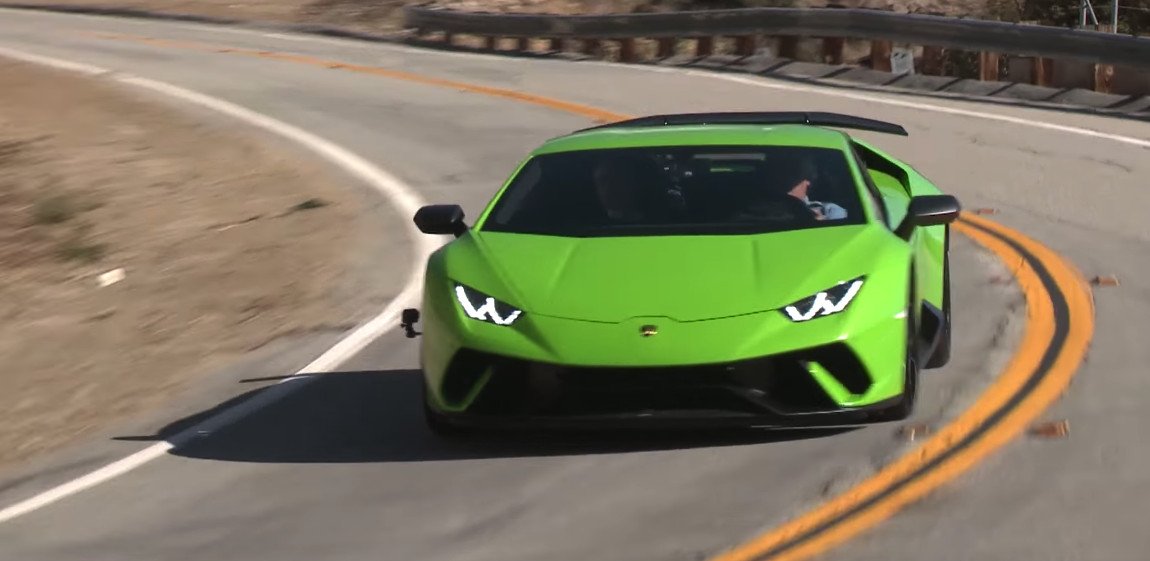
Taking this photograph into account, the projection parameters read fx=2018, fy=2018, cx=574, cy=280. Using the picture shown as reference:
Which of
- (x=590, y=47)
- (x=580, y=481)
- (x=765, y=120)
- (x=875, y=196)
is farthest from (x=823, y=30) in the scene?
(x=580, y=481)

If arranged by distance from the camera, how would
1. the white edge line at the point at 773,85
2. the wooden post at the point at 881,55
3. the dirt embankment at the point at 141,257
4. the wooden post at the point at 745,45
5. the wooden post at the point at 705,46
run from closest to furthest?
1. the dirt embankment at the point at 141,257
2. the white edge line at the point at 773,85
3. the wooden post at the point at 881,55
4. the wooden post at the point at 745,45
5. the wooden post at the point at 705,46

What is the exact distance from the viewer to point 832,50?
1017 inches

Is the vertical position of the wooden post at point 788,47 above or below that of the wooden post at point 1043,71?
below

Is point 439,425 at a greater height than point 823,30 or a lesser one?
greater

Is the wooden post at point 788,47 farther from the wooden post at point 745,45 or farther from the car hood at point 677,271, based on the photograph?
the car hood at point 677,271

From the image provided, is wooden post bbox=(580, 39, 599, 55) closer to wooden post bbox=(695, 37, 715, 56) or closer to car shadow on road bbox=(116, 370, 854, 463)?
wooden post bbox=(695, 37, 715, 56)

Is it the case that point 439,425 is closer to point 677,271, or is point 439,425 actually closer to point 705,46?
point 677,271

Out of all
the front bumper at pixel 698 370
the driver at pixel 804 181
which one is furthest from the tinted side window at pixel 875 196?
the front bumper at pixel 698 370

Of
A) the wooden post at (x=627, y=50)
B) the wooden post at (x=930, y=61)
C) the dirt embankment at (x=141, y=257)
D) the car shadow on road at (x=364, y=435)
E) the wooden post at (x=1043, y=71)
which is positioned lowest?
the wooden post at (x=627, y=50)

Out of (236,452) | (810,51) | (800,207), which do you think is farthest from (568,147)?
(810,51)

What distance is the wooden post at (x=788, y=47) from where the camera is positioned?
86.9ft

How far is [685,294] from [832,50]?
18906mm

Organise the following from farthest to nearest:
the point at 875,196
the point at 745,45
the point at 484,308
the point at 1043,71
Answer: the point at 745,45
the point at 1043,71
the point at 875,196
the point at 484,308

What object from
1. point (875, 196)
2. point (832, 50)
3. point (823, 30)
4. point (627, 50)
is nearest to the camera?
point (875, 196)
